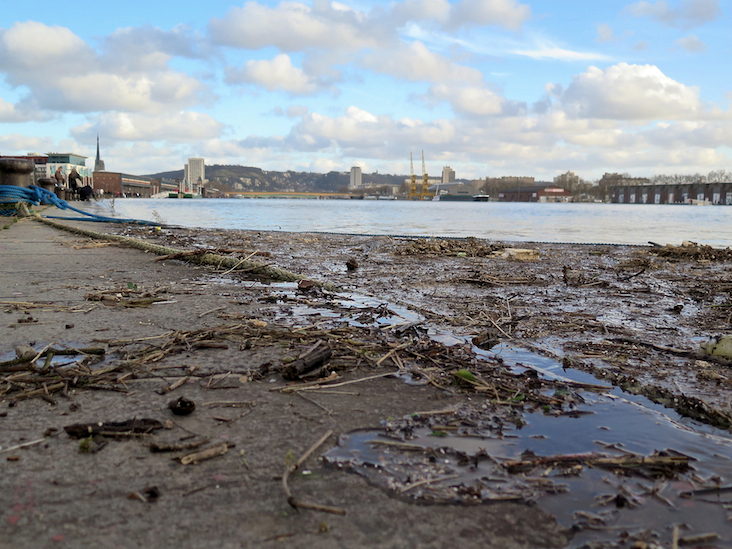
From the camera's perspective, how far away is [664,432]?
236 cm

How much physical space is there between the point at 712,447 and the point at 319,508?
1.71m

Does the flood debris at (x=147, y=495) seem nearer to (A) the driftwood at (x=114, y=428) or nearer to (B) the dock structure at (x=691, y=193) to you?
(A) the driftwood at (x=114, y=428)

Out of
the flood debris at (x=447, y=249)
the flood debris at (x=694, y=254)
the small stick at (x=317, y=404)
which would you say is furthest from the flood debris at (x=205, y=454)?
the flood debris at (x=694, y=254)

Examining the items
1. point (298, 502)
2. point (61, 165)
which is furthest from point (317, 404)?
point (61, 165)

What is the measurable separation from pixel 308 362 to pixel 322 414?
0.52m

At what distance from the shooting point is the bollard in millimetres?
16098

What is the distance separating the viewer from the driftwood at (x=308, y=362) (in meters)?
2.76

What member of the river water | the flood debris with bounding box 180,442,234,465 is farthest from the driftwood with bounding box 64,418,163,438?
the river water

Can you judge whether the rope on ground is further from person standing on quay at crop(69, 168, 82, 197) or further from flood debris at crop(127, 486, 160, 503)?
person standing on quay at crop(69, 168, 82, 197)

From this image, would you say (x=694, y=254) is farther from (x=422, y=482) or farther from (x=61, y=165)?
(x=61, y=165)

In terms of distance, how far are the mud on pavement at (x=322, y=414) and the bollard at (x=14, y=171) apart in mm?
13446

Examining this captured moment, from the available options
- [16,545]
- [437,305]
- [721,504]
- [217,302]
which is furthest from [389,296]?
[16,545]

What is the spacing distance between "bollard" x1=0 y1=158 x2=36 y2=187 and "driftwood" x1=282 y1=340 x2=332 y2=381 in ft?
55.7

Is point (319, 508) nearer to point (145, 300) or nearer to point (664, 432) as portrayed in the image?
point (664, 432)
